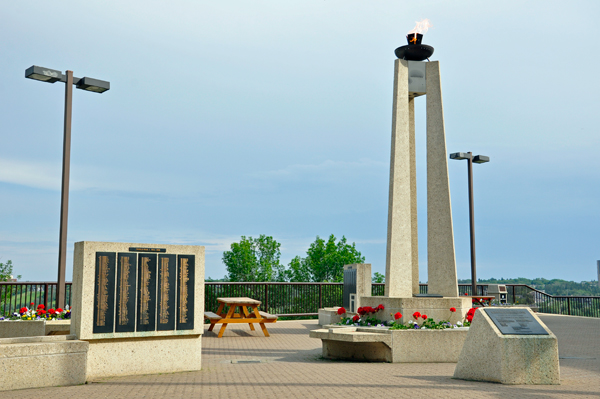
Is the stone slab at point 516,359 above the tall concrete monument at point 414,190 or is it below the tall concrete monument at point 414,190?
below

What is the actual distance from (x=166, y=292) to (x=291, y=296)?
449 inches

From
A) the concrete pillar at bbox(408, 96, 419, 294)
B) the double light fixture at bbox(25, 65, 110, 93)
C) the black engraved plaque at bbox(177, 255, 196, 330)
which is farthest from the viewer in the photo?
the concrete pillar at bbox(408, 96, 419, 294)

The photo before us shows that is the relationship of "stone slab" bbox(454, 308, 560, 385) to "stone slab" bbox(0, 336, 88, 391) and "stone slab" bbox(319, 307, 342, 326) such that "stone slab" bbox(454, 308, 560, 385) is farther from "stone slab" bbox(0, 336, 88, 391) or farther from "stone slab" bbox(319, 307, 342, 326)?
"stone slab" bbox(319, 307, 342, 326)

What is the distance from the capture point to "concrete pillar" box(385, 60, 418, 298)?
1120 centimetres

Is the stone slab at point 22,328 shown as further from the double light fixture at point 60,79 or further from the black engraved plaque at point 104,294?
the double light fixture at point 60,79

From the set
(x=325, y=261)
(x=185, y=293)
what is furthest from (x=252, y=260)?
(x=185, y=293)

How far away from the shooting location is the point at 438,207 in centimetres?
1170

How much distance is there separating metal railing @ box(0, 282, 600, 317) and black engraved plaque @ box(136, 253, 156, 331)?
761cm

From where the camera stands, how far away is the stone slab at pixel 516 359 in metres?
7.18

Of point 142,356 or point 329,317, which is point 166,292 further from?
point 329,317

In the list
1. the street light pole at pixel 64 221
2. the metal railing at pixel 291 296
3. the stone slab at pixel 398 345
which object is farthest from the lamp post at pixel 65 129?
the stone slab at pixel 398 345

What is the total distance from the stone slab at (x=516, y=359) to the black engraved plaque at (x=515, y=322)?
0.38 ft

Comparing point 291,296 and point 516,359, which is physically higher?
point 516,359

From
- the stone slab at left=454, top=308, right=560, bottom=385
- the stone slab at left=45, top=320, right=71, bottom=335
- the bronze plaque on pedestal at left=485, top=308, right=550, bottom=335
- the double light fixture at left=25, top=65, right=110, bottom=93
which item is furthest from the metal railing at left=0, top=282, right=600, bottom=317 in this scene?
the stone slab at left=454, top=308, right=560, bottom=385
